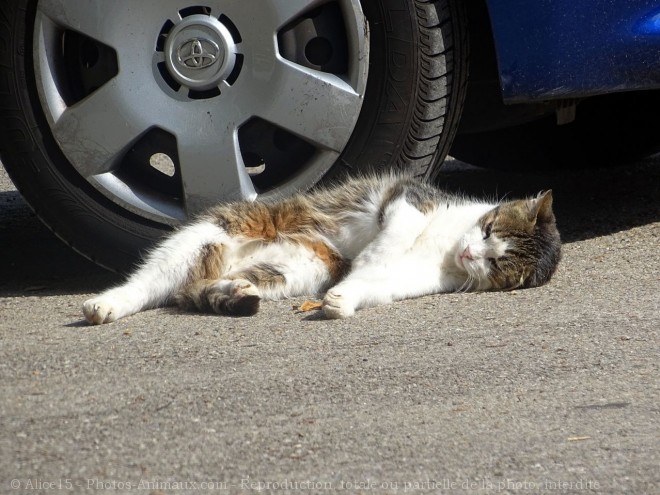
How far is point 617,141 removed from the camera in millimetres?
6383

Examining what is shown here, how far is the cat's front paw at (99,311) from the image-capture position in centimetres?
398

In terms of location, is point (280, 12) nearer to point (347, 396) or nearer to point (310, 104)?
point (310, 104)

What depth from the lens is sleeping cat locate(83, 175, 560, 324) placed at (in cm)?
451

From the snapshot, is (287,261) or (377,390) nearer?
(377,390)

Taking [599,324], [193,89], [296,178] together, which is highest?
[193,89]

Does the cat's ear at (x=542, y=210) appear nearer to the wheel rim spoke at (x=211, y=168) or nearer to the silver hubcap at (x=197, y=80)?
Result: the silver hubcap at (x=197, y=80)

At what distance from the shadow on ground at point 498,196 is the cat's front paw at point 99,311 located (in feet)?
2.06

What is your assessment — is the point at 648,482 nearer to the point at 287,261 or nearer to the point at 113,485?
the point at 113,485

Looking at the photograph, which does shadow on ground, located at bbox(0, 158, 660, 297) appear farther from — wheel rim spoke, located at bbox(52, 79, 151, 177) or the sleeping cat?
wheel rim spoke, located at bbox(52, 79, 151, 177)

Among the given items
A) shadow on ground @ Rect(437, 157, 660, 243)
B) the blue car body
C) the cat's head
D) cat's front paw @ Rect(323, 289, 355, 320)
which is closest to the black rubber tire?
the blue car body

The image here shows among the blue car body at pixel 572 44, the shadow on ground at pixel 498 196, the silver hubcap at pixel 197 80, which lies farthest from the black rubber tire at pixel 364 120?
the shadow on ground at pixel 498 196

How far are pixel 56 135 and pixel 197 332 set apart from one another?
126 cm

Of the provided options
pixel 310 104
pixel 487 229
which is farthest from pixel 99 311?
pixel 487 229

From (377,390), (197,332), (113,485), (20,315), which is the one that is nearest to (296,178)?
(197,332)
